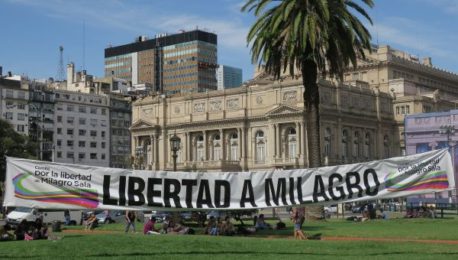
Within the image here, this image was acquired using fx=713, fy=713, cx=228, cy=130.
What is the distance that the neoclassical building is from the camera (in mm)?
104500

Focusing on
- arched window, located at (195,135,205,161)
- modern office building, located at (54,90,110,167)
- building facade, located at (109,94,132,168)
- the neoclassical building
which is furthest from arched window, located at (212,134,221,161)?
modern office building, located at (54,90,110,167)

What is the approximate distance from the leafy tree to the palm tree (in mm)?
38740

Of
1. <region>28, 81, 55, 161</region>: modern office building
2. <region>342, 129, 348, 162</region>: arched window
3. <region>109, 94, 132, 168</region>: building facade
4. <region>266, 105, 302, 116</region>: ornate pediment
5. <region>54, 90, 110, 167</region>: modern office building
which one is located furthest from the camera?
<region>109, 94, 132, 168</region>: building facade

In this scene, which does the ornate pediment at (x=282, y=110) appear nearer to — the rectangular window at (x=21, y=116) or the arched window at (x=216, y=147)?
the arched window at (x=216, y=147)

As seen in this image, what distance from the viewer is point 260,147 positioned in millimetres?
109438

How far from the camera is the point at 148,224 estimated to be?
3169 centimetres

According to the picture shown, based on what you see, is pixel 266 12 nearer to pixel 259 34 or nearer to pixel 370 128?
pixel 259 34

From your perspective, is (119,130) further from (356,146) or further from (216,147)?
(356,146)

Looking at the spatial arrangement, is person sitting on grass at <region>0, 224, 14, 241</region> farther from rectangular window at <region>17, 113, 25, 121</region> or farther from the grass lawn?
rectangular window at <region>17, 113, 25, 121</region>

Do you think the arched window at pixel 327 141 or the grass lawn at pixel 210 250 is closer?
the grass lawn at pixel 210 250

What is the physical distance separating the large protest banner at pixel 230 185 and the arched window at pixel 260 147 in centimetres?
9030

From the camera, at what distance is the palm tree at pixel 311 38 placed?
39719 millimetres

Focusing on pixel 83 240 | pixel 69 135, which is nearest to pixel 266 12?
pixel 83 240

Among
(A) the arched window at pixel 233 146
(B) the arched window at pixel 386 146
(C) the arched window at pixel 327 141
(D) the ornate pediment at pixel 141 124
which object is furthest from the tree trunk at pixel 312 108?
(D) the ornate pediment at pixel 141 124
